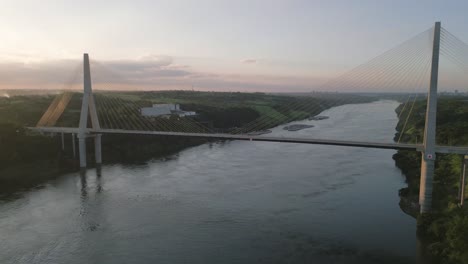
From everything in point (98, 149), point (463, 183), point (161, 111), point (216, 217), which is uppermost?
point (161, 111)

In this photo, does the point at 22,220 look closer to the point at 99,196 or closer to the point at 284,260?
the point at 99,196

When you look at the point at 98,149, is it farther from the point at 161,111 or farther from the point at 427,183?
the point at 427,183

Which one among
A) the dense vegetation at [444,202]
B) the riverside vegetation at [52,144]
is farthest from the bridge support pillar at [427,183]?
the riverside vegetation at [52,144]

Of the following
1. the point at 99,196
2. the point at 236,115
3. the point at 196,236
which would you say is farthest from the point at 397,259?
the point at 236,115

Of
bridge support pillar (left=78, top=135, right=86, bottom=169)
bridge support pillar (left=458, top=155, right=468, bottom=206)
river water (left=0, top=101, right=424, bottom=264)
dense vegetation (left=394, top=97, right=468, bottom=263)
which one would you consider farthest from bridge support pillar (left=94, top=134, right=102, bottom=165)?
bridge support pillar (left=458, top=155, right=468, bottom=206)

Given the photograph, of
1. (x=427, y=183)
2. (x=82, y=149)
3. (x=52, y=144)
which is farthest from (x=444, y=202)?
(x=52, y=144)

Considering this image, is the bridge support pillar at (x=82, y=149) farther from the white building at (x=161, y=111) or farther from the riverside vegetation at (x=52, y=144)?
the white building at (x=161, y=111)

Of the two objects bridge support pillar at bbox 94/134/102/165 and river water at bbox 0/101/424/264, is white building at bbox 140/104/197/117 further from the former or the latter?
river water at bbox 0/101/424/264
